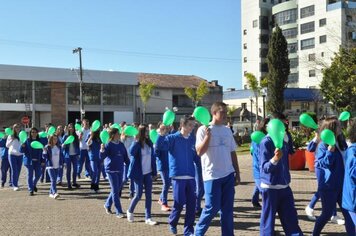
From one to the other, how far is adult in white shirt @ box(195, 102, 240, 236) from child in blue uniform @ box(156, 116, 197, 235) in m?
0.94

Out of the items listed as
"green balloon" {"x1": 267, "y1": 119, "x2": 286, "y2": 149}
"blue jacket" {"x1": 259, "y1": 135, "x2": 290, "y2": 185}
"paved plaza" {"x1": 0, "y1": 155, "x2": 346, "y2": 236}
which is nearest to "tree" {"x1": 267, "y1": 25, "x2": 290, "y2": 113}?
"paved plaza" {"x1": 0, "y1": 155, "x2": 346, "y2": 236}

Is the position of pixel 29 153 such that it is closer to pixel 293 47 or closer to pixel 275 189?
pixel 275 189

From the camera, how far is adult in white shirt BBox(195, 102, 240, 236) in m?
6.04

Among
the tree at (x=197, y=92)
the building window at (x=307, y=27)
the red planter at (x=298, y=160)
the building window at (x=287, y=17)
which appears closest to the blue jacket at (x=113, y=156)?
the red planter at (x=298, y=160)

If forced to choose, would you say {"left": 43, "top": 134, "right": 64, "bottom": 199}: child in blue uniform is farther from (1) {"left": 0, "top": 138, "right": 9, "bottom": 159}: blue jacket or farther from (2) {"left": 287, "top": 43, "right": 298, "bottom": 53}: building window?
(2) {"left": 287, "top": 43, "right": 298, "bottom": 53}: building window

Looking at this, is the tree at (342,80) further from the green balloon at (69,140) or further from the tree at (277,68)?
the green balloon at (69,140)

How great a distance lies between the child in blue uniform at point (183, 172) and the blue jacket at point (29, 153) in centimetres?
574

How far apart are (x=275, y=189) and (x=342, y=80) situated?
2253 cm

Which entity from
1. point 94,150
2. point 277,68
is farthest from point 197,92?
point 94,150

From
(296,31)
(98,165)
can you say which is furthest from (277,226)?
(296,31)

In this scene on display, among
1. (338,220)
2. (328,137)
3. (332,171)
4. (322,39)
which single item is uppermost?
(322,39)

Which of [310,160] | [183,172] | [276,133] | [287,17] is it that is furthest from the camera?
[287,17]

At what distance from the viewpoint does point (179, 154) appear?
7.21m

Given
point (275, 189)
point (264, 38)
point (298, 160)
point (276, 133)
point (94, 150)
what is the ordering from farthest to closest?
1. point (264, 38)
2. point (298, 160)
3. point (94, 150)
4. point (275, 189)
5. point (276, 133)
